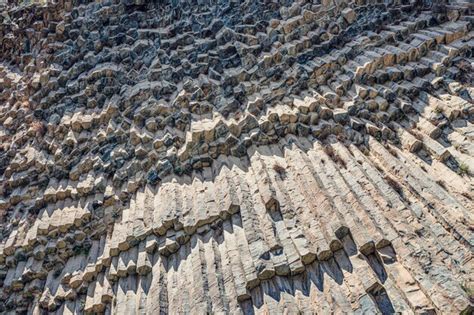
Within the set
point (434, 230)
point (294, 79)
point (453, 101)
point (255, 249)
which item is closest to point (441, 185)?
point (434, 230)

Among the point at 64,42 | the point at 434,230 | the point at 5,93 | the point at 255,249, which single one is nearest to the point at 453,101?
the point at 434,230

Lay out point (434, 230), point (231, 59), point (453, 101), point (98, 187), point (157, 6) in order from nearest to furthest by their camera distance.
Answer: point (434, 230) → point (453, 101) → point (98, 187) → point (231, 59) → point (157, 6)

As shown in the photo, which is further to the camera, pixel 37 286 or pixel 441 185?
pixel 37 286

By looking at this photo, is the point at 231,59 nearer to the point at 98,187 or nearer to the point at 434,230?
the point at 98,187

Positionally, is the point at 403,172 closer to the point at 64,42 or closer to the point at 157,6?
the point at 157,6

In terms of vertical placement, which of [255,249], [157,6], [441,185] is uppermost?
[157,6]

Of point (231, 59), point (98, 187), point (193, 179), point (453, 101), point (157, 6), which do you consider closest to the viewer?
point (453, 101)

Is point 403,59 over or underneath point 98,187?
over
